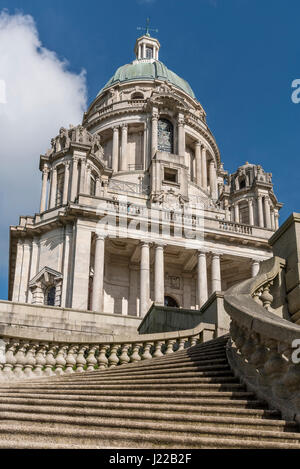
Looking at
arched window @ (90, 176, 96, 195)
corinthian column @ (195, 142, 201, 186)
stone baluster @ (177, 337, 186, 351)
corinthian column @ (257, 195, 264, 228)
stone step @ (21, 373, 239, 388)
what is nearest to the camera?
stone step @ (21, 373, 239, 388)

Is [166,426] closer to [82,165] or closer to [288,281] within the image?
[288,281]

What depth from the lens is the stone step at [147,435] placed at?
633 centimetres

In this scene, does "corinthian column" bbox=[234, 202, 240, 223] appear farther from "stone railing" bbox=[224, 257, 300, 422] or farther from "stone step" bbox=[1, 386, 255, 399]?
"stone step" bbox=[1, 386, 255, 399]

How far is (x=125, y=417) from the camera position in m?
7.21

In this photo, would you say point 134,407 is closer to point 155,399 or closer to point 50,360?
point 155,399

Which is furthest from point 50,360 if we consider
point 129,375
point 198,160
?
point 198,160

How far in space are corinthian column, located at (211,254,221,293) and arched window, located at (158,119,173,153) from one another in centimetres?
1650

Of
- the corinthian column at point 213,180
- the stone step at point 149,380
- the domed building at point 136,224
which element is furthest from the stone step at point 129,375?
the corinthian column at point 213,180

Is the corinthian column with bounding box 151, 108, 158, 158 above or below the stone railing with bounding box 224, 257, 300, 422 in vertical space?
above

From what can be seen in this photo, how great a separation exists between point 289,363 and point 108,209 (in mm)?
27058

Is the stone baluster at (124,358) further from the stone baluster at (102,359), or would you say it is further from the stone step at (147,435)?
the stone step at (147,435)

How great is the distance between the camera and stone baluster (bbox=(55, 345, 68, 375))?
467 inches

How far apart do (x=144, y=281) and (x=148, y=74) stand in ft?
104

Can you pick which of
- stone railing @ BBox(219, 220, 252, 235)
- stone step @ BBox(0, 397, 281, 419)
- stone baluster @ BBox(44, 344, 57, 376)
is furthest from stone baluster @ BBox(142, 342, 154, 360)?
stone railing @ BBox(219, 220, 252, 235)
